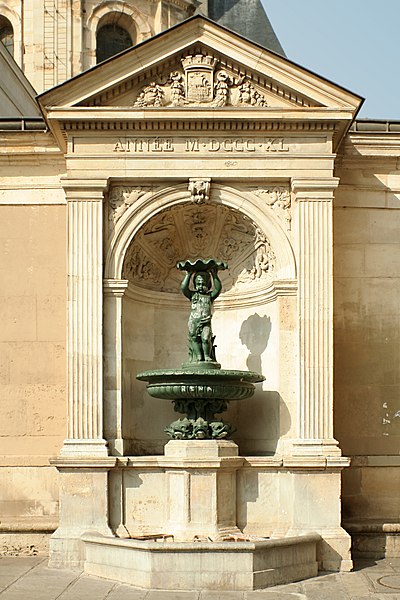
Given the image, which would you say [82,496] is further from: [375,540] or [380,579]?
[375,540]

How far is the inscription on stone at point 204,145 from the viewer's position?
15.6 metres

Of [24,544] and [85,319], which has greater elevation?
[85,319]

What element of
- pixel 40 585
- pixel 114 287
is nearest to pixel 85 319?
pixel 114 287

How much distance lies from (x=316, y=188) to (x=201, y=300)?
227cm

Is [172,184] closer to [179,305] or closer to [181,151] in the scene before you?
[181,151]

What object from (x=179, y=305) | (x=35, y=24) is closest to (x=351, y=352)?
(x=179, y=305)

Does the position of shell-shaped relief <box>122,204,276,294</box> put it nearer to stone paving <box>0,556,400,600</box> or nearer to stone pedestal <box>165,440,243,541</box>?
stone pedestal <box>165,440,243,541</box>

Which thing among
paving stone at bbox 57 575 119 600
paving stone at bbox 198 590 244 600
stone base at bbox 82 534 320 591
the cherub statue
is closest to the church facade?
the cherub statue

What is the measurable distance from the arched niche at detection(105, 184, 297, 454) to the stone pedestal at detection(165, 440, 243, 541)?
3.68 ft

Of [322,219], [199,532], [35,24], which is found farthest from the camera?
[35,24]

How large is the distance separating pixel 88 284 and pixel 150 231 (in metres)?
1.52

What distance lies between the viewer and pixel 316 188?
1547 cm

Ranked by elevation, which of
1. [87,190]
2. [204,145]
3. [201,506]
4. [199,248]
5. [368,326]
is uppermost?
[204,145]

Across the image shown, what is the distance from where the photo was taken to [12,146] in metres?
16.3
